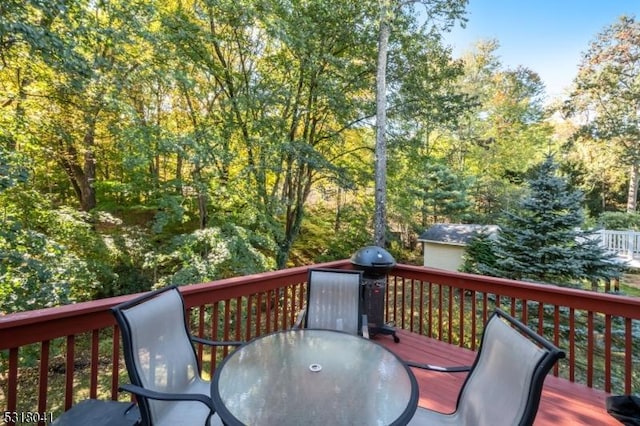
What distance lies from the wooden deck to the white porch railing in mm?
8674

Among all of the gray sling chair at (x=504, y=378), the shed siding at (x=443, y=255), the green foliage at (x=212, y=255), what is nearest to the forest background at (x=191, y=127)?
the green foliage at (x=212, y=255)

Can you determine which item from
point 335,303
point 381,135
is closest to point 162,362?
point 335,303

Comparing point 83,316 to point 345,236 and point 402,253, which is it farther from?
point 402,253

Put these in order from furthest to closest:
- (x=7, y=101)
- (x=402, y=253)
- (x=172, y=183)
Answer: (x=402, y=253)
(x=172, y=183)
(x=7, y=101)

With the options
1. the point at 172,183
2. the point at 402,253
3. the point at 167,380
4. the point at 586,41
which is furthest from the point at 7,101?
the point at 586,41

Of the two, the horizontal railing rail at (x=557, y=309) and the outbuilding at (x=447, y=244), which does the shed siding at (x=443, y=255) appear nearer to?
the outbuilding at (x=447, y=244)

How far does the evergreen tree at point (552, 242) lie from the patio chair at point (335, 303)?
5039mm

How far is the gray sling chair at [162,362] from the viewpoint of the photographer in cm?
141

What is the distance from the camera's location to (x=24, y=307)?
14.1 feet

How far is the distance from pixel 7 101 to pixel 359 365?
25.3 ft

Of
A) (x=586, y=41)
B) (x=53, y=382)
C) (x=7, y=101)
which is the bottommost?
(x=53, y=382)

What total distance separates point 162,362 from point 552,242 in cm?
710

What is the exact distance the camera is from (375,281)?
344cm

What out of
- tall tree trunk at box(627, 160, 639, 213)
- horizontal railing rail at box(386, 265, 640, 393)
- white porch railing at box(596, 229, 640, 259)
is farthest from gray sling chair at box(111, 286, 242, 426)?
tall tree trunk at box(627, 160, 639, 213)
